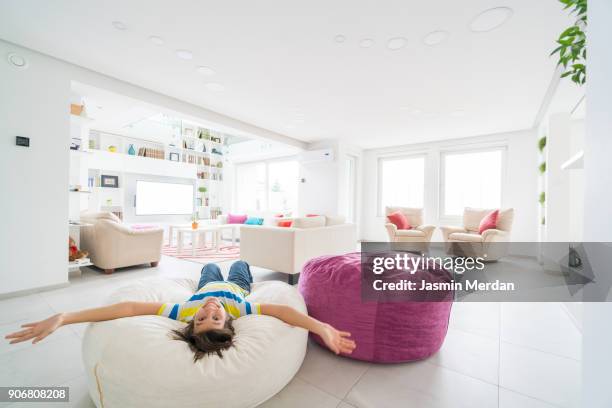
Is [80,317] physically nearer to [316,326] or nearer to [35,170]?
[316,326]

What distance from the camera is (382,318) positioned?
1559 mm

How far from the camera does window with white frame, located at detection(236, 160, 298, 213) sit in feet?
26.0

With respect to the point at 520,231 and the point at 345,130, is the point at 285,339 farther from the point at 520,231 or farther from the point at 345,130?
the point at 520,231

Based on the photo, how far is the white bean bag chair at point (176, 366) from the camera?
103cm

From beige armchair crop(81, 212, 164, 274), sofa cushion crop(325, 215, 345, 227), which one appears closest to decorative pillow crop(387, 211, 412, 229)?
sofa cushion crop(325, 215, 345, 227)

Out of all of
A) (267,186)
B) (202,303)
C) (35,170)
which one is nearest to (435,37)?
(202,303)

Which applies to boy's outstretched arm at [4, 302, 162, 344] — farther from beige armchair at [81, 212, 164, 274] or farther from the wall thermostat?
beige armchair at [81, 212, 164, 274]

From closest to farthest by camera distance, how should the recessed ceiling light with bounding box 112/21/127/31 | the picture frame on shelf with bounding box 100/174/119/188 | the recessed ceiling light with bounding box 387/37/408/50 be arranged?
the recessed ceiling light with bounding box 112/21/127/31, the recessed ceiling light with bounding box 387/37/408/50, the picture frame on shelf with bounding box 100/174/119/188

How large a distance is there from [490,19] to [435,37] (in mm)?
425

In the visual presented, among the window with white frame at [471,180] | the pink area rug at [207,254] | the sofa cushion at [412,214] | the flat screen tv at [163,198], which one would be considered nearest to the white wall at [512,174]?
the window with white frame at [471,180]

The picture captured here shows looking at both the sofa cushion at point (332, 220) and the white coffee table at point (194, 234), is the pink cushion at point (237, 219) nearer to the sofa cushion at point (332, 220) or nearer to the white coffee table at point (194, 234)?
the white coffee table at point (194, 234)

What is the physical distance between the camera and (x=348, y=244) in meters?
4.23

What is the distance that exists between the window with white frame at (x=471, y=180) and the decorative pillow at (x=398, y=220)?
1.48 metres

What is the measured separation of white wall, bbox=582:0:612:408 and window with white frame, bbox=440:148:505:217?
5616mm
